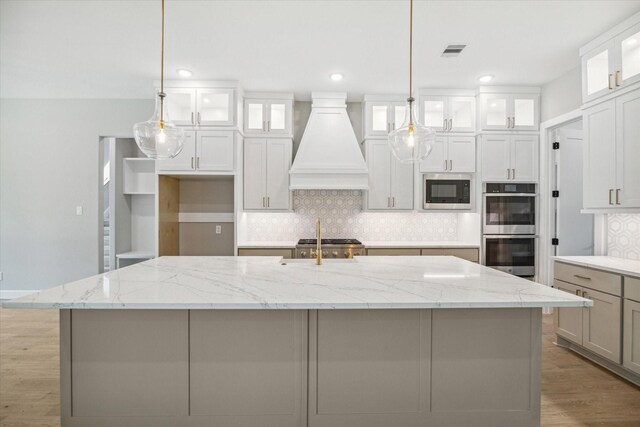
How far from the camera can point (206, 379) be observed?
188cm

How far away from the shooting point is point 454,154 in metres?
4.48

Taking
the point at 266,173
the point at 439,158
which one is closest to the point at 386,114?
the point at 439,158

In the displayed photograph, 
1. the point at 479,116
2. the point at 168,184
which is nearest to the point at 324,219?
the point at 168,184

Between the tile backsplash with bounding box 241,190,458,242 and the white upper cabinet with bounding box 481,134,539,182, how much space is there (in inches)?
33.5

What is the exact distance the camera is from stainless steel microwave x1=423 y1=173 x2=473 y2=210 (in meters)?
4.50

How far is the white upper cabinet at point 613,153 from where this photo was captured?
9.11ft

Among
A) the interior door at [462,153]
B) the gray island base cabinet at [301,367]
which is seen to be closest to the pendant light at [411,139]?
the gray island base cabinet at [301,367]

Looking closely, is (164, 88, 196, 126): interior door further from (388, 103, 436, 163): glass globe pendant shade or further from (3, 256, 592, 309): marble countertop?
(388, 103, 436, 163): glass globe pendant shade

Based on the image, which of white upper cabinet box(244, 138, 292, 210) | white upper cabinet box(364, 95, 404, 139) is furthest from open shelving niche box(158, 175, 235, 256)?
white upper cabinet box(364, 95, 404, 139)

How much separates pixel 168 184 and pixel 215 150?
2.69 feet

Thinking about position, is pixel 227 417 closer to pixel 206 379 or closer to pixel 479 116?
pixel 206 379

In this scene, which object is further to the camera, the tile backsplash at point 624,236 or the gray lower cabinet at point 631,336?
the tile backsplash at point 624,236

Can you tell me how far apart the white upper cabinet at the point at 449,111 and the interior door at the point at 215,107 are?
7.85ft

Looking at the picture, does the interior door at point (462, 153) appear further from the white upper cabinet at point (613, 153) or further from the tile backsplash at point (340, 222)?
the white upper cabinet at point (613, 153)
